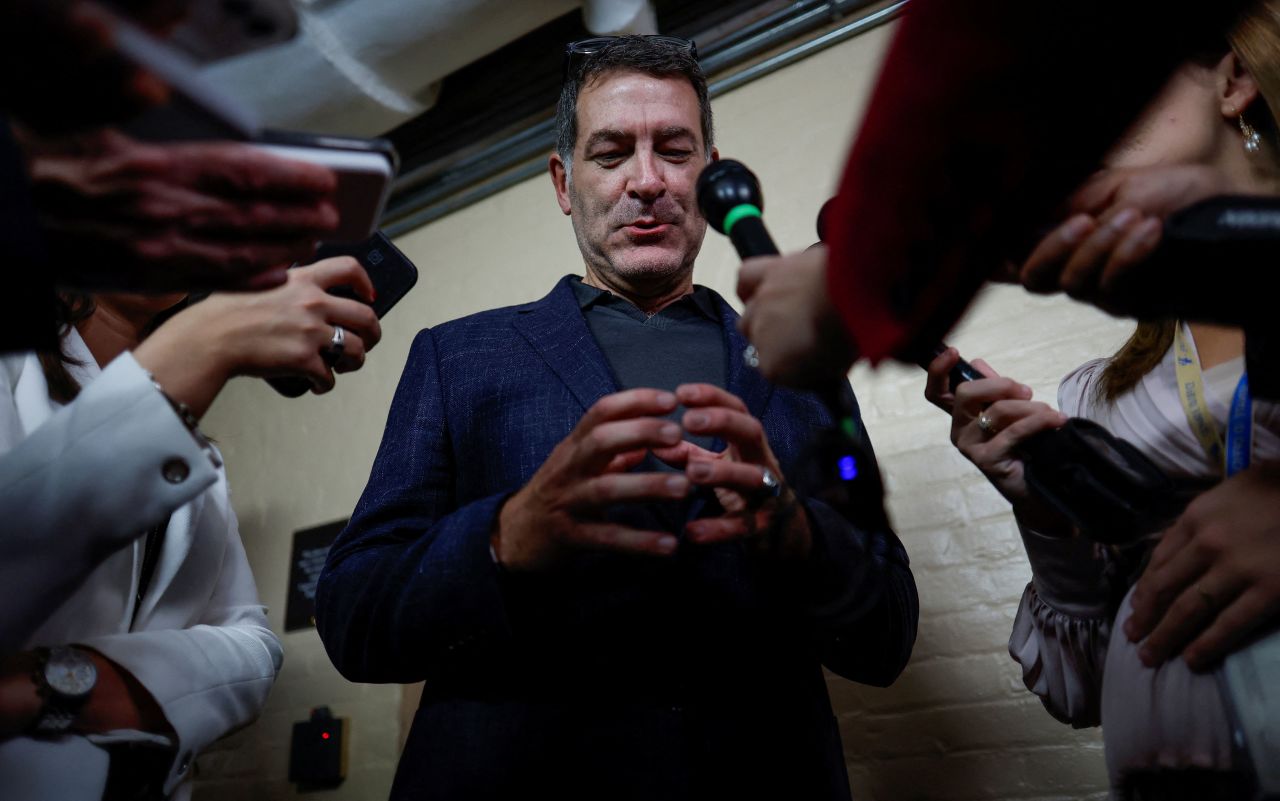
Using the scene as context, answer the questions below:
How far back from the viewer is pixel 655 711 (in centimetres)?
96

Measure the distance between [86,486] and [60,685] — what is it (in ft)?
0.77

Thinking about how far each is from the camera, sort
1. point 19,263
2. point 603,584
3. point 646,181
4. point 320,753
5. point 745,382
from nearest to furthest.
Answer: point 19,263 → point 603,584 → point 745,382 → point 646,181 → point 320,753

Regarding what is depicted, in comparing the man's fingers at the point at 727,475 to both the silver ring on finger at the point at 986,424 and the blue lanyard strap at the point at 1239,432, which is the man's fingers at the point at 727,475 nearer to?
the silver ring on finger at the point at 986,424

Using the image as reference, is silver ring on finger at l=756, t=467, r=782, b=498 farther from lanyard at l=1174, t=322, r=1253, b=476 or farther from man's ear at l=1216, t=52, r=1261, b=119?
man's ear at l=1216, t=52, r=1261, b=119

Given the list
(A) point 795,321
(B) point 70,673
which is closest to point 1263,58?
(A) point 795,321

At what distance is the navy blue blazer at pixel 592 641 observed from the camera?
920mm

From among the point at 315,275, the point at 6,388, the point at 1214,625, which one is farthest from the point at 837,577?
the point at 6,388

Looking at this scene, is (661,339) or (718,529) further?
(661,339)

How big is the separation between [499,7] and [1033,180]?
1679mm

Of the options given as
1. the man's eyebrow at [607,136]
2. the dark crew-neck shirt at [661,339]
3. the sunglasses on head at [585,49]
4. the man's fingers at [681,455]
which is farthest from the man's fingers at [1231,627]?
the sunglasses on head at [585,49]

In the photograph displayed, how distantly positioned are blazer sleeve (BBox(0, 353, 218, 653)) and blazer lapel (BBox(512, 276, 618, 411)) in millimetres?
505

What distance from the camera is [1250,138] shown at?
3.48 ft

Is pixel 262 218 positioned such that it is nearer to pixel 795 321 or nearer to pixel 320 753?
pixel 795 321

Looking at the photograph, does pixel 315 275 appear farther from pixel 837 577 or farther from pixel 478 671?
pixel 837 577
